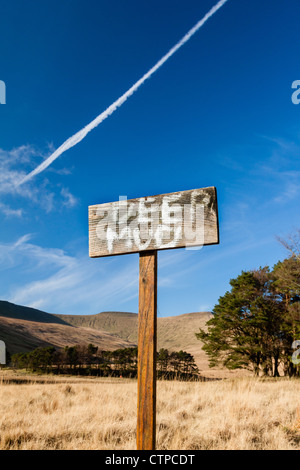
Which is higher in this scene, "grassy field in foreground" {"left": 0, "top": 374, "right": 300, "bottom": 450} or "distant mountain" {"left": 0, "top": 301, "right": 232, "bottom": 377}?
"grassy field in foreground" {"left": 0, "top": 374, "right": 300, "bottom": 450}

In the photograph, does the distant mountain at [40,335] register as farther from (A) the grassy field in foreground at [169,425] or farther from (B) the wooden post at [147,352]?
(B) the wooden post at [147,352]

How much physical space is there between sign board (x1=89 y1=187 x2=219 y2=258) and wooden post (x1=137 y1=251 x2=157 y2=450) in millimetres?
185

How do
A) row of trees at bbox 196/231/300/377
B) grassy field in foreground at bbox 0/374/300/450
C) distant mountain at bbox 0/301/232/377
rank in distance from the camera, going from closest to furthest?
1. grassy field in foreground at bbox 0/374/300/450
2. row of trees at bbox 196/231/300/377
3. distant mountain at bbox 0/301/232/377

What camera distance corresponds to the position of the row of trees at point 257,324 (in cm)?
2472

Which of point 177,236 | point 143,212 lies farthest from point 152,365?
point 143,212

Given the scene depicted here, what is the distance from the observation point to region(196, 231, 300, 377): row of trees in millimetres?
24719

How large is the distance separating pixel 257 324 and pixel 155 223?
24.3 metres

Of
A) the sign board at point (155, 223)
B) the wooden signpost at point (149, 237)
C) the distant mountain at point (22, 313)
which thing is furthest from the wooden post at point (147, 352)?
the distant mountain at point (22, 313)

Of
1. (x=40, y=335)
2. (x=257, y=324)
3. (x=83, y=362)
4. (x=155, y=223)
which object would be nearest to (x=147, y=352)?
(x=155, y=223)

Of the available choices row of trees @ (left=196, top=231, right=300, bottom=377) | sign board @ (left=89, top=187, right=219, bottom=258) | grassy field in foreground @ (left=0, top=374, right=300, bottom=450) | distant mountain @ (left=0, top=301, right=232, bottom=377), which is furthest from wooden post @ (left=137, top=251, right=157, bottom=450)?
distant mountain @ (left=0, top=301, right=232, bottom=377)

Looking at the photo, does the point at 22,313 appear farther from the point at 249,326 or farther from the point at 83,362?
the point at 249,326

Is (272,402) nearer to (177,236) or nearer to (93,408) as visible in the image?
(93,408)

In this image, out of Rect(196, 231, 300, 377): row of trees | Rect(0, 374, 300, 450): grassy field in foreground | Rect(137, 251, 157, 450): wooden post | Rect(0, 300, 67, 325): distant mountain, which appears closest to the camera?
Rect(137, 251, 157, 450): wooden post

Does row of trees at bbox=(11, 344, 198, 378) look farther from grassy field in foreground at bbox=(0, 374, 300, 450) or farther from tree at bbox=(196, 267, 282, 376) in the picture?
grassy field in foreground at bbox=(0, 374, 300, 450)
